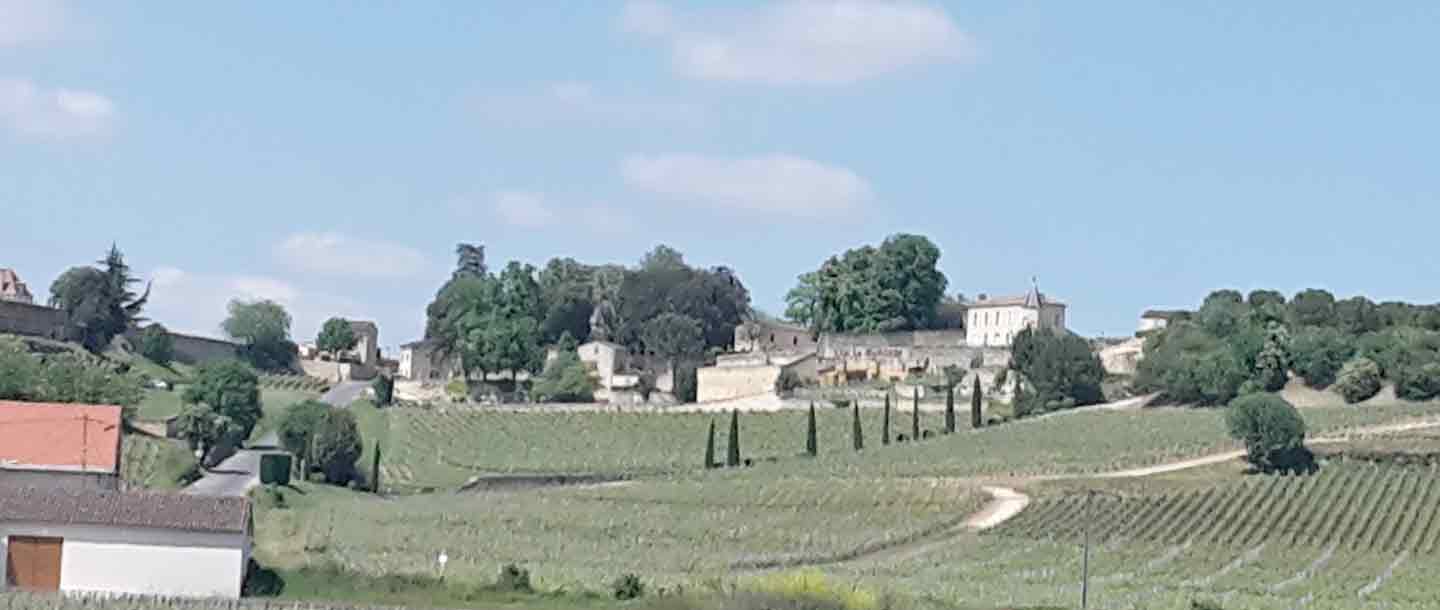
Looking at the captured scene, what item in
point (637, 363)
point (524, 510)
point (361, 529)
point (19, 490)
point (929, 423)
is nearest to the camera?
point (19, 490)

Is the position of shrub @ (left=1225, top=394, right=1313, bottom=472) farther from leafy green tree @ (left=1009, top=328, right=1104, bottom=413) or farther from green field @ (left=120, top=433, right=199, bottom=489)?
green field @ (left=120, top=433, right=199, bottom=489)

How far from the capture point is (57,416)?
52.7 m

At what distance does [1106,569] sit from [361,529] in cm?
1923

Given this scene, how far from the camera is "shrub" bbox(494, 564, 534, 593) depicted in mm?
41344

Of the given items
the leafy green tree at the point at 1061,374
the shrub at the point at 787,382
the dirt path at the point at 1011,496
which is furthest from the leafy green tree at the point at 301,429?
the leafy green tree at the point at 1061,374

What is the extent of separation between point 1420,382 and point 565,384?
141 ft

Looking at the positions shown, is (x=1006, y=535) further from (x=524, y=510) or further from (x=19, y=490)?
(x=19, y=490)

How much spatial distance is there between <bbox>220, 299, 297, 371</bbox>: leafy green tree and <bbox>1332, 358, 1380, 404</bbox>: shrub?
66033 millimetres

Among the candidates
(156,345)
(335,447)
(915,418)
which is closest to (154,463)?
(335,447)

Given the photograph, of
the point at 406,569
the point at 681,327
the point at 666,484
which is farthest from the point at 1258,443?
the point at 681,327

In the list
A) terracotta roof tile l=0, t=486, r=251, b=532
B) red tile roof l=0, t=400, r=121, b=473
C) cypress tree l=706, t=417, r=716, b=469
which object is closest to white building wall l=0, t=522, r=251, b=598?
terracotta roof tile l=0, t=486, r=251, b=532

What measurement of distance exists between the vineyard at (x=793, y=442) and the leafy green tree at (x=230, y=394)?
5.70 m

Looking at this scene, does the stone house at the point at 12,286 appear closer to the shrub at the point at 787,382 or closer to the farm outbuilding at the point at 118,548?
the shrub at the point at 787,382

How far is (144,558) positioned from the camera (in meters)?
39.8
